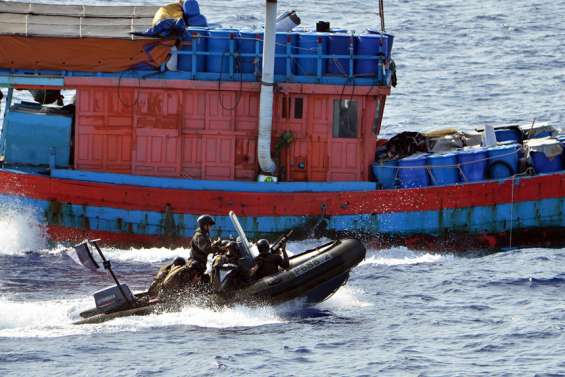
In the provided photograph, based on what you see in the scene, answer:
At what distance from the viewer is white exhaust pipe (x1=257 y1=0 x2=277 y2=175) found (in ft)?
102

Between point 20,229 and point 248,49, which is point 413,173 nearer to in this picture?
point 248,49

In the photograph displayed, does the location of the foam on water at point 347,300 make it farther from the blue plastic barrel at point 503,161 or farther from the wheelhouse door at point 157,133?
the wheelhouse door at point 157,133

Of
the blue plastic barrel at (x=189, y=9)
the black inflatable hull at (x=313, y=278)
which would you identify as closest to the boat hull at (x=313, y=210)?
the blue plastic barrel at (x=189, y=9)

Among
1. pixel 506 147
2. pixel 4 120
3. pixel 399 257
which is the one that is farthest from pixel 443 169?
pixel 4 120

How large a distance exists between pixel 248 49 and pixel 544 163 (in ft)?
21.8

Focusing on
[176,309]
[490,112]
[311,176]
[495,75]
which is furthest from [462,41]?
[176,309]

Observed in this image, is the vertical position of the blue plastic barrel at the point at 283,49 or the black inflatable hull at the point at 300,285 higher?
the blue plastic barrel at the point at 283,49

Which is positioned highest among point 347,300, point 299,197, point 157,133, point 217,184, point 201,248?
point 157,133

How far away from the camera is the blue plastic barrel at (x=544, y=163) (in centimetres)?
3225

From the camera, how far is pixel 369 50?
105 ft

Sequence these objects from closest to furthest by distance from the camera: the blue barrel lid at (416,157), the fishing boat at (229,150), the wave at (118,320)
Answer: the wave at (118,320) < the fishing boat at (229,150) < the blue barrel lid at (416,157)

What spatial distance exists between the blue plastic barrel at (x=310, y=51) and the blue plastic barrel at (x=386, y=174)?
235 centimetres

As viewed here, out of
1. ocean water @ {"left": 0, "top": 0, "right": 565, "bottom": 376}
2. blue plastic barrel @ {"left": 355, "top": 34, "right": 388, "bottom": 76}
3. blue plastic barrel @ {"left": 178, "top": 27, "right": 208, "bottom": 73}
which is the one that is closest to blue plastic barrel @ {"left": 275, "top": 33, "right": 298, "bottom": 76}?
blue plastic barrel @ {"left": 355, "top": 34, "right": 388, "bottom": 76}

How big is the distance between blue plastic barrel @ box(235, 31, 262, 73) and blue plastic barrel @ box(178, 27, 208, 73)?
73 cm
